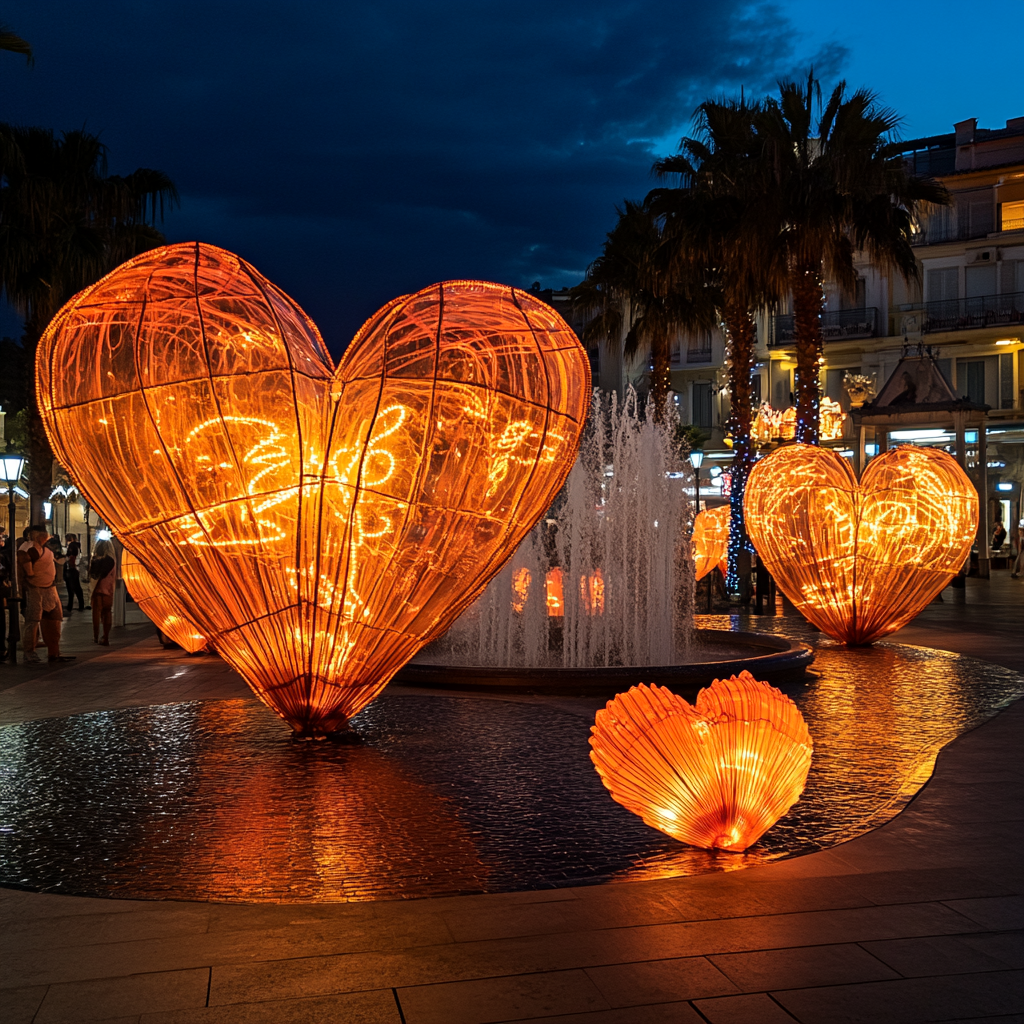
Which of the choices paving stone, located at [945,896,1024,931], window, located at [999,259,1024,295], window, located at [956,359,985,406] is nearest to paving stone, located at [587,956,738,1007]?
paving stone, located at [945,896,1024,931]

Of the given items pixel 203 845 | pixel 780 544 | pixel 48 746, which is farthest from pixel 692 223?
pixel 203 845

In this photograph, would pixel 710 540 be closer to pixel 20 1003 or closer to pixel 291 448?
pixel 291 448

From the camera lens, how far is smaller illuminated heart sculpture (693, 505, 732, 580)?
24.2m

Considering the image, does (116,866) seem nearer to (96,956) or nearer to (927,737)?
(96,956)

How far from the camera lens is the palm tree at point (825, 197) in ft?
66.2

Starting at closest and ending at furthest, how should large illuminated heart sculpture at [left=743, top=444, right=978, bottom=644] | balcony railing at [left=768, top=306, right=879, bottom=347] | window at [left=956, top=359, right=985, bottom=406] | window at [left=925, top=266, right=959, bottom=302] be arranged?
large illuminated heart sculpture at [left=743, top=444, right=978, bottom=644], window at [left=956, top=359, right=985, bottom=406], window at [left=925, top=266, right=959, bottom=302], balcony railing at [left=768, top=306, right=879, bottom=347]

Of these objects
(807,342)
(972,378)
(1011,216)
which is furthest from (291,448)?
(1011,216)

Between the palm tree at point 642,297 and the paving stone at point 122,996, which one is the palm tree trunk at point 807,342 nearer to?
the palm tree at point 642,297

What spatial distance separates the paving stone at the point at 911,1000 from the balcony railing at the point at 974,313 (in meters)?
41.5

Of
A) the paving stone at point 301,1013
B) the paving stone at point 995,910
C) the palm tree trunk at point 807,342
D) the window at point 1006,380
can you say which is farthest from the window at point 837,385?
the paving stone at point 301,1013

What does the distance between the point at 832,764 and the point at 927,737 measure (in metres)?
1.41

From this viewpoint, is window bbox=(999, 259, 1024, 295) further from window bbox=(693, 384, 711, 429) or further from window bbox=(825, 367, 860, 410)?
window bbox=(693, 384, 711, 429)

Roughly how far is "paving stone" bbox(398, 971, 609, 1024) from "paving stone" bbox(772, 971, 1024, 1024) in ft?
2.17

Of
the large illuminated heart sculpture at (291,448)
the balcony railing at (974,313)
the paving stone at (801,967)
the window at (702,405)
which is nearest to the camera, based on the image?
the paving stone at (801,967)
